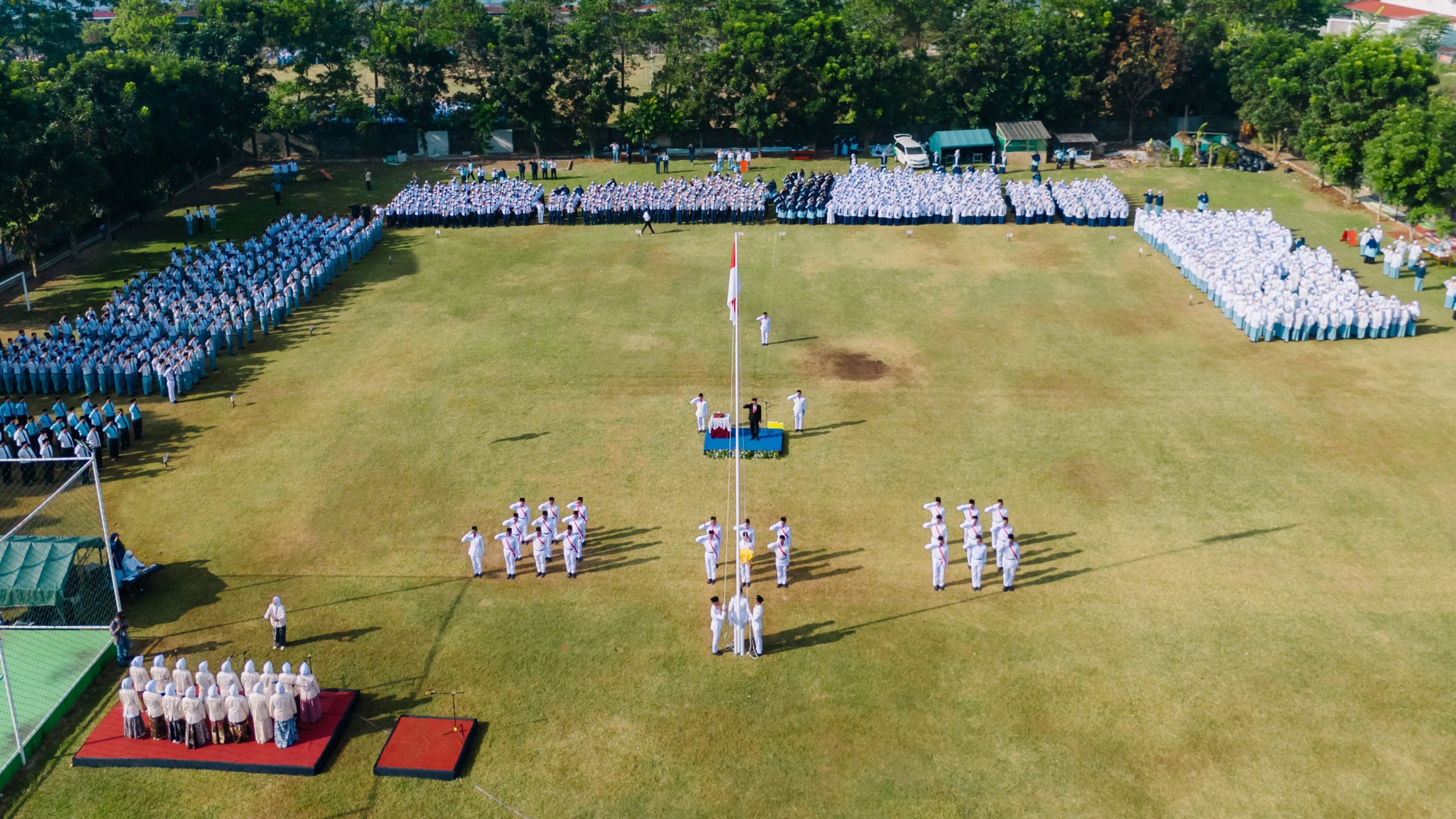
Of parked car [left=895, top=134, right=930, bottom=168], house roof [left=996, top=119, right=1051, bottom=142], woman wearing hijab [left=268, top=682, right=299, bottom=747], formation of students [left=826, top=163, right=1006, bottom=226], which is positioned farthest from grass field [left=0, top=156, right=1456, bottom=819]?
house roof [left=996, top=119, right=1051, bottom=142]

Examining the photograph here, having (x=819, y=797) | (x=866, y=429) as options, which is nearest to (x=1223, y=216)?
(x=866, y=429)

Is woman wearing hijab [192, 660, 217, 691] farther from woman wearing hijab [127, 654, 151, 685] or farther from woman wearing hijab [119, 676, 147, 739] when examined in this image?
woman wearing hijab [119, 676, 147, 739]

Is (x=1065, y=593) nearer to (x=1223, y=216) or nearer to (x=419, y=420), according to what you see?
(x=419, y=420)

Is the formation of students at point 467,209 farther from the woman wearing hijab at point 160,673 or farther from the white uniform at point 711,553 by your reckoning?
the woman wearing hijab at point 160,673

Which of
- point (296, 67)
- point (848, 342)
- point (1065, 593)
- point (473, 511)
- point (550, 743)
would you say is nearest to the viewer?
point (550, 743)

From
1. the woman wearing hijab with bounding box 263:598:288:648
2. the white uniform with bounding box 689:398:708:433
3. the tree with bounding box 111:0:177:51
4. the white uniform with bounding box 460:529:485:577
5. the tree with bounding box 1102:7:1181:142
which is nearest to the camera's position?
the woman wearing hijab with bounding box 263:598:288:648

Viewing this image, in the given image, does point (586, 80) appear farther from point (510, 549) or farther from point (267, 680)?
point (267, 680)
